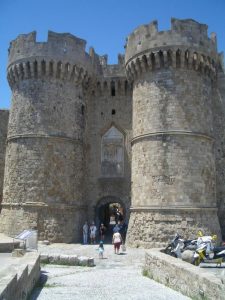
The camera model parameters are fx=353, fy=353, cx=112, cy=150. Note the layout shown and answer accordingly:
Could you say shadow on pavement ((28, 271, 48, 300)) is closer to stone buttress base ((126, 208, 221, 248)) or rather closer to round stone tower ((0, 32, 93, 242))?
stone buttress base ((126, 208, 221, 248))

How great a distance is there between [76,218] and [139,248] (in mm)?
3752

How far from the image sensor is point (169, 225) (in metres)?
12.7

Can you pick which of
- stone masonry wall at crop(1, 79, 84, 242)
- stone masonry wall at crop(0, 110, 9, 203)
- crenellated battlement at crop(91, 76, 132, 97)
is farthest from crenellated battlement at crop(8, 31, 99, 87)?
stone masonry wall at crop(0, 110, 9, 203)

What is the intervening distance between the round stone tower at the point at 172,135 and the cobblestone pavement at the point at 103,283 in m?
2.51

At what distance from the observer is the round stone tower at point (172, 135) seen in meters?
12.9

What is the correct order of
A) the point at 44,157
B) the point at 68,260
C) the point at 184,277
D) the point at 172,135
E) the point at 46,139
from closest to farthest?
the point at 184,277 < the point at 68,260 < the point at 172,135 < the point at 44,157 < the point at 46,139

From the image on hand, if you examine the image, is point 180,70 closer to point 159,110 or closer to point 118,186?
point 159,110

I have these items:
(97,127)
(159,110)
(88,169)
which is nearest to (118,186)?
(88,169)

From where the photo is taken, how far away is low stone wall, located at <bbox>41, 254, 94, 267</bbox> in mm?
9750

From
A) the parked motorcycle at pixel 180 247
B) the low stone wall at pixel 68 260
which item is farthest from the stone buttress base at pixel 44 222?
the parked motorcycle at pixel 180 247

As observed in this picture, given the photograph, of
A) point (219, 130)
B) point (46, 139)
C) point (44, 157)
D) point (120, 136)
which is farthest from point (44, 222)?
point (219, 130)

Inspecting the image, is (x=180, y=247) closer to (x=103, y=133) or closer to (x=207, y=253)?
(x=207, y=253)

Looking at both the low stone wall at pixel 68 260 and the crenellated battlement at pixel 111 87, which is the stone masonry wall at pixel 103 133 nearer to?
the crenellated battlement at pixel 111 87

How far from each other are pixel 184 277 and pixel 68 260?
433cm
